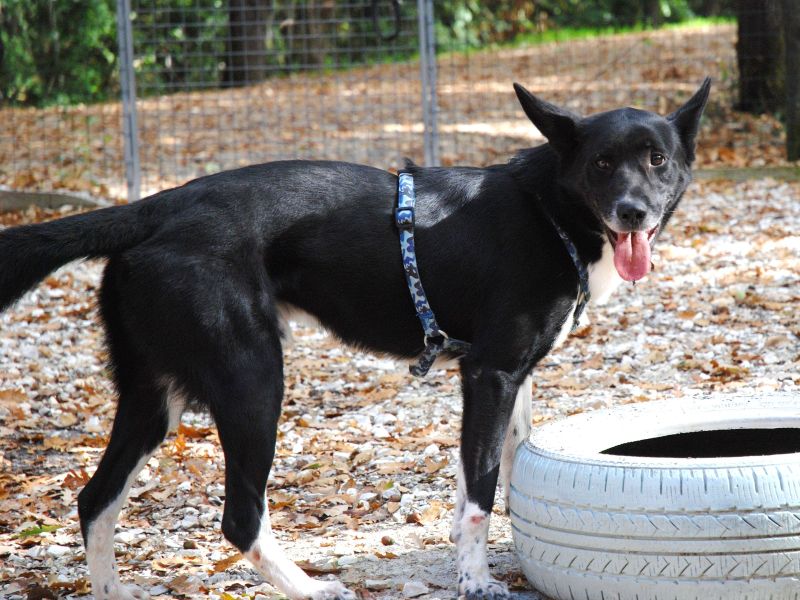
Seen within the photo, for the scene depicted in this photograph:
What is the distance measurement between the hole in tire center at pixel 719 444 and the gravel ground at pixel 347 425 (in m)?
0.61

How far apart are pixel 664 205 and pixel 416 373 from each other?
1014mm

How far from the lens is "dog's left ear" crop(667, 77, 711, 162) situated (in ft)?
11.6

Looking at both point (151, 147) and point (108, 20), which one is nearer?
point (151, 147)

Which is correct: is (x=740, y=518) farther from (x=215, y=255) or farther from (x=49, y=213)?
(x=49, y=213)

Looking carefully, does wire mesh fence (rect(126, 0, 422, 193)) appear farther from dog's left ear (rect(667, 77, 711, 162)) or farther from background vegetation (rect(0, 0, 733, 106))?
dog's left ear (rect(667, 77, 711, 162))

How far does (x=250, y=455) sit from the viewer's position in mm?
3223

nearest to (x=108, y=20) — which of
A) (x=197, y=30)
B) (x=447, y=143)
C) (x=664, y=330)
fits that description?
(x=197, y=30)

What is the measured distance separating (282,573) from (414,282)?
1015 mm

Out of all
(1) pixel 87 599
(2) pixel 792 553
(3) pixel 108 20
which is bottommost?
(1) pixel 87 599

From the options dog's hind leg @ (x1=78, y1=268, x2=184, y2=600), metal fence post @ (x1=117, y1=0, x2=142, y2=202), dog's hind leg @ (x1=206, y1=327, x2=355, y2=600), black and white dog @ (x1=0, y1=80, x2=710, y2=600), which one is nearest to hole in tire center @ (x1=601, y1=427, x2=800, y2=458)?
black and white dog @ (x1=0, y1=80, x2=710, y2=600)

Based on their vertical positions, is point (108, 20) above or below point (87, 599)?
above

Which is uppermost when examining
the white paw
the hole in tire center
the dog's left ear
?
the dog's left ear

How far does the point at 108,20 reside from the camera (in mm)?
14602

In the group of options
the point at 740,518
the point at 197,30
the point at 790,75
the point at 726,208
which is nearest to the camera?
the point at 740,518
